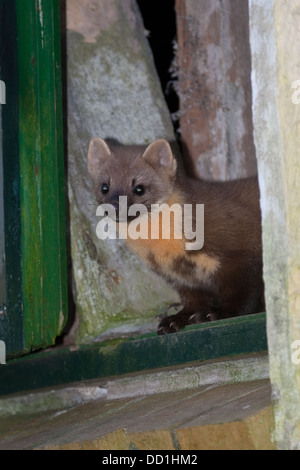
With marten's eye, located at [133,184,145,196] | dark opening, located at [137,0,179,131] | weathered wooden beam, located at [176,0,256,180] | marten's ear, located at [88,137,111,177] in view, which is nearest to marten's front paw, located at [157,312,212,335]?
marten's eye, located at [133,184,145,196]

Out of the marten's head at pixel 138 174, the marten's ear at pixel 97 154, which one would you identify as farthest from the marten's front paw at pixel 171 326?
the marten's ear at pixel 97 154

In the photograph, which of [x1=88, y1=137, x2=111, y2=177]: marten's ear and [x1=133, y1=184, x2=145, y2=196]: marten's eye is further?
[x1=88, y1=137, x2=111, y2=177]: marten's ear

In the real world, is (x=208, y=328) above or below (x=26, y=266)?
below

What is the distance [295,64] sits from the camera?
263 cm

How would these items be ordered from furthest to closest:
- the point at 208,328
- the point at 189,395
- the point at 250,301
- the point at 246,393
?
the point at 250,301 → the point at 208,328 → the point at 189,395 → the point at 246,393

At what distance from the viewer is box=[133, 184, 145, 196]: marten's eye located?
14.5 ft

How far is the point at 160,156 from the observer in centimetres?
450

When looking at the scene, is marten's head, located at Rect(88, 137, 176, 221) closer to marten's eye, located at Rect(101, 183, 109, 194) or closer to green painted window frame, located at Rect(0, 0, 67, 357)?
marten's eye, located at Rect(101, 183, 109, 194)

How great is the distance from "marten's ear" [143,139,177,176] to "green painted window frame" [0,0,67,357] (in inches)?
22.0

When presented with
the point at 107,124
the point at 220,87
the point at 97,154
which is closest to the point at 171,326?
the point at 97,154

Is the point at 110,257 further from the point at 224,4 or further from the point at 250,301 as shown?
the point at 224,4

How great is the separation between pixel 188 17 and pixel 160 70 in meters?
1.02

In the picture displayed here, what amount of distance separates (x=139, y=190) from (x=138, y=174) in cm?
10
